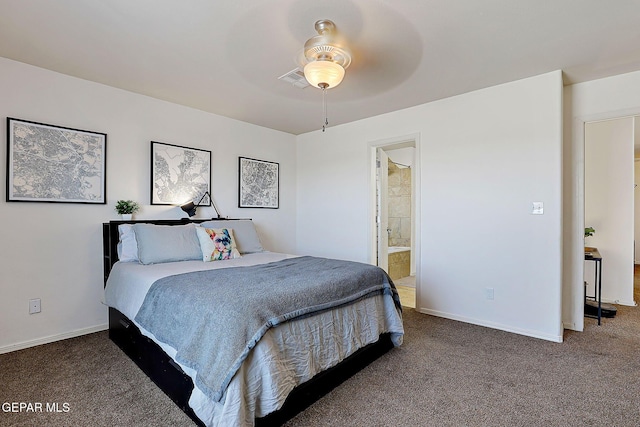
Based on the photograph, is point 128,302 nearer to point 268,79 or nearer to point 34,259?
point 34,259

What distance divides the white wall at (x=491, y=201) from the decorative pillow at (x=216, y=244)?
1.80 m

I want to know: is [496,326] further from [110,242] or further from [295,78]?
[110,242]

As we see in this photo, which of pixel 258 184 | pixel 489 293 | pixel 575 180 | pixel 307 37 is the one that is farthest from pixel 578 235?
pixel 258 184

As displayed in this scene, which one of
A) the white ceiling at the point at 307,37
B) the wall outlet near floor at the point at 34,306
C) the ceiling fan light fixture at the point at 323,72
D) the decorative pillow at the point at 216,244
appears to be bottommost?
the wall outlet near floor at the point at 34,306

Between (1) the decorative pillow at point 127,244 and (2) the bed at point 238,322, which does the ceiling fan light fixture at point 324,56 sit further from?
(1) the decorative pillow at point 127,244

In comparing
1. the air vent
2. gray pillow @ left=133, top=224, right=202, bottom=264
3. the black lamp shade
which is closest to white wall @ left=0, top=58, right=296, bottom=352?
the black lamp shade

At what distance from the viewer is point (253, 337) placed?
150cm

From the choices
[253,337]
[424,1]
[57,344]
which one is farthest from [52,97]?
[424,1]

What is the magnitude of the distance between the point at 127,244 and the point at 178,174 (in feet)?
3.38

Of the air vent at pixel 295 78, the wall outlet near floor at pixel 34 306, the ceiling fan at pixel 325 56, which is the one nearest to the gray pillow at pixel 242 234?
the wall outlet near floor at pixel 34 306

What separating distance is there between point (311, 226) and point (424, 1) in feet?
10.9

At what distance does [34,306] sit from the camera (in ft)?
8.68

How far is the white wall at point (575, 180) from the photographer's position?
289 centimetres

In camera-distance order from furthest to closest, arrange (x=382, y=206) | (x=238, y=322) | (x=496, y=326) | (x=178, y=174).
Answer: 1. (x=382, y=206)
2. (x=178, y=174)
3. (x=496, y=326)
4. (x=238, y=322)
